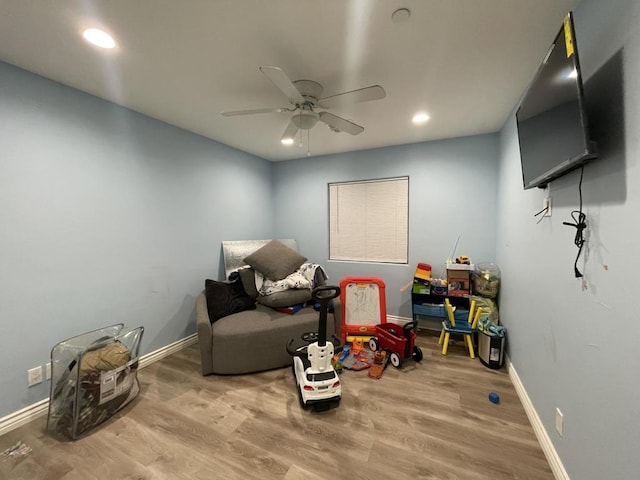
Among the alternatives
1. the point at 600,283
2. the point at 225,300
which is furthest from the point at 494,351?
the point at 225,300

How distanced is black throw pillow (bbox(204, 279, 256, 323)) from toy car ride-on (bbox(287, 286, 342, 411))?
914mm

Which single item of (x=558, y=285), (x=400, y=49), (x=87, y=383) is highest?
(x=400, y=49)

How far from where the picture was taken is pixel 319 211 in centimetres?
401

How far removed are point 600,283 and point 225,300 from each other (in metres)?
2.80

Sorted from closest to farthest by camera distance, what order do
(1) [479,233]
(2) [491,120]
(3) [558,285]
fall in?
(3) [558,285], (2) [491,120], (1) [479,233]

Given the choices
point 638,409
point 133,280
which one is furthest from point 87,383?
point 638,409

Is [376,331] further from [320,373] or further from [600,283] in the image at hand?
[600,283]

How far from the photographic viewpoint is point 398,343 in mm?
2467

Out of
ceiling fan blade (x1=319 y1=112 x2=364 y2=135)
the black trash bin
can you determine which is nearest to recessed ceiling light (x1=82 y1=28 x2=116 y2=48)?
ceiling fan blade (x1=319 y1=112 x2=364 y2=135)

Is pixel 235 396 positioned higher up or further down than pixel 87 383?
further down

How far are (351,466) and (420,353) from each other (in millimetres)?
1380

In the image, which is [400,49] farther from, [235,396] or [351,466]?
[235,396]

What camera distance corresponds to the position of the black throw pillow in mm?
2637

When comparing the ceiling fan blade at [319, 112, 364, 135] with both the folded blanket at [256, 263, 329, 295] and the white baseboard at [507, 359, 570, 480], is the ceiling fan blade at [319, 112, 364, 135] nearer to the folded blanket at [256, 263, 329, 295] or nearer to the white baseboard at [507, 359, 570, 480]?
the folded blanket at [256, 263, 329, 295]
